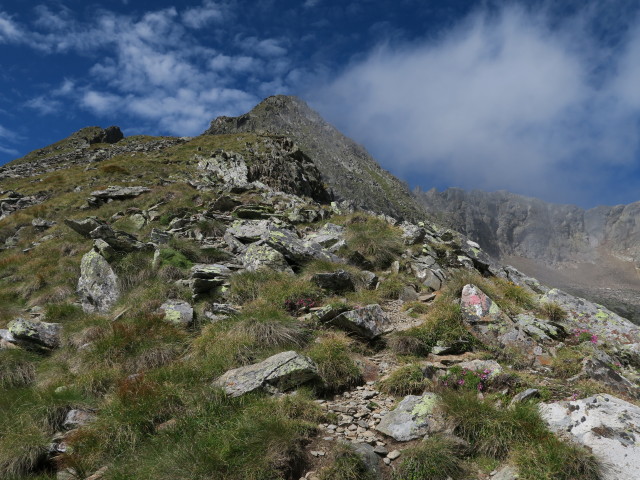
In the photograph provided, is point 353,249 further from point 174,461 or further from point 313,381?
point 174,461

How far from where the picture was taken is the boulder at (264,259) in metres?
12.2

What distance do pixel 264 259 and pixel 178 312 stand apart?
12.2 feet

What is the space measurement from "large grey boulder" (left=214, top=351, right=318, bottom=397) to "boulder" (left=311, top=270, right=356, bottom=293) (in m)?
4.46

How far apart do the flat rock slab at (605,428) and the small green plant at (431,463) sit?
5.07ft

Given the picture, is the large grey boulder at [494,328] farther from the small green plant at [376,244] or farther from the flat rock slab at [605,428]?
Result: the small green plant at [376,244]

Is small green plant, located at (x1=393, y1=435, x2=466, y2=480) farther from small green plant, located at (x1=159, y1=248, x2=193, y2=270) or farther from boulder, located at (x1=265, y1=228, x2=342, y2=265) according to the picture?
small green plant, located at (x1=159, y1=248, x2=193, y2=270)

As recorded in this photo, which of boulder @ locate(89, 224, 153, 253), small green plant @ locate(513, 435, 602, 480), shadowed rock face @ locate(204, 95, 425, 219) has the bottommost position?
small green plant @ locate(513, 435, 602, 480)

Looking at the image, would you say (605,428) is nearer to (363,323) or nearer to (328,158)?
(363,323)

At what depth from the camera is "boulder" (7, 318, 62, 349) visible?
29.0 ft

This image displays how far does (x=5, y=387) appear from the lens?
746cm

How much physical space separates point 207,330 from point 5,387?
4.18 meters

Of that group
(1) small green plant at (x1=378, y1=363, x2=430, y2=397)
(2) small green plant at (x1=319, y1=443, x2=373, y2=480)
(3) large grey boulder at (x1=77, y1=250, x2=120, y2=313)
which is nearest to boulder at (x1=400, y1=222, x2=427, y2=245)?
(1) small green plant at (x1=378, y1=363, x2=430, y2=397)

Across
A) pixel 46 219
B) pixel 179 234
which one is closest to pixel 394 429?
pixel 179 234

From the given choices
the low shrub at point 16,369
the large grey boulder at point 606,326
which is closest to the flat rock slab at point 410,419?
the large grey boulder at point 606,326
